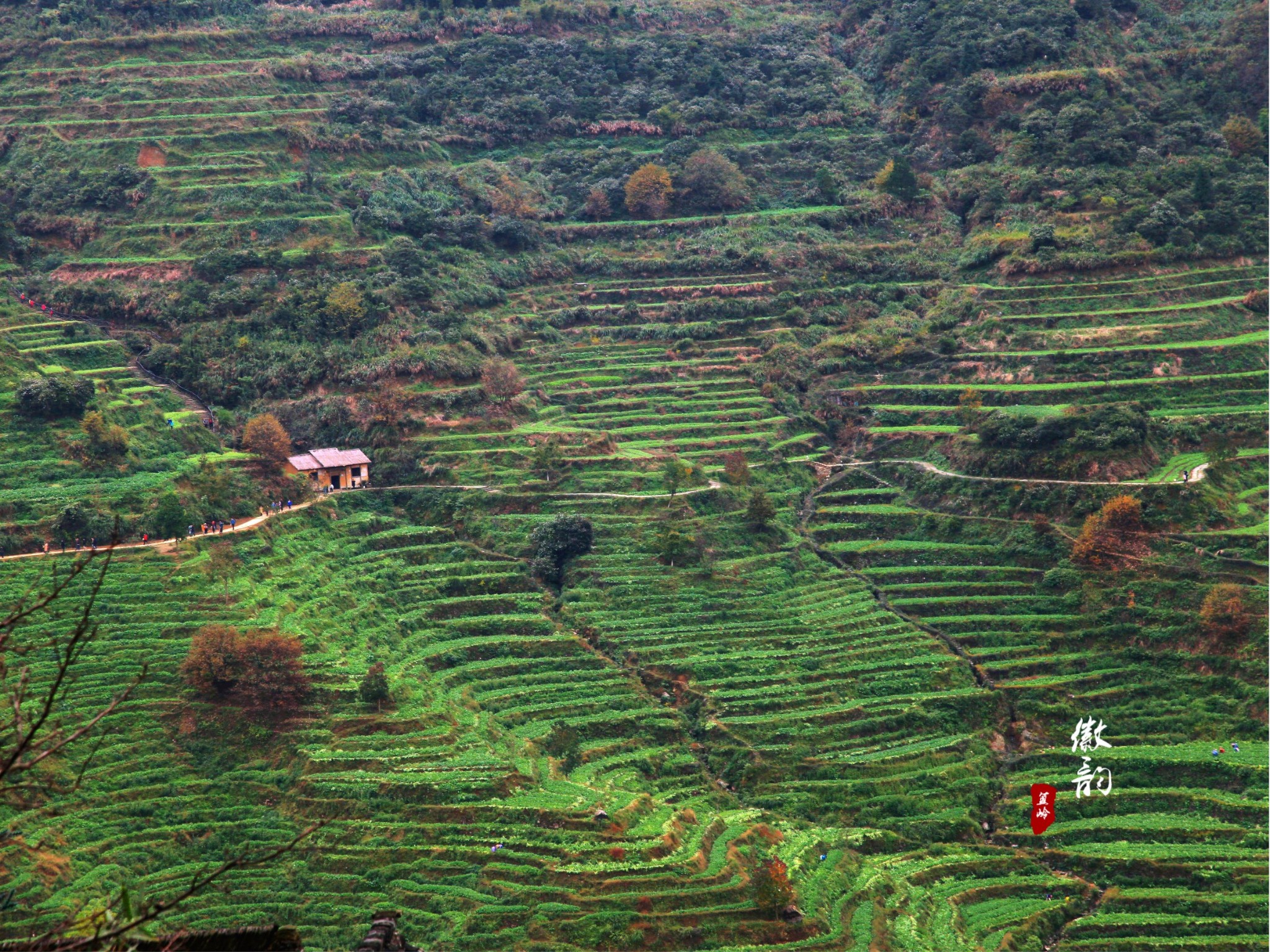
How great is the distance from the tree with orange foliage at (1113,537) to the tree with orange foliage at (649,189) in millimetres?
33310

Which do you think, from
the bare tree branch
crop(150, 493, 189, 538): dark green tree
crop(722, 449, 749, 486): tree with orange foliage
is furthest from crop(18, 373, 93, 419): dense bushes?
the bare tree branch

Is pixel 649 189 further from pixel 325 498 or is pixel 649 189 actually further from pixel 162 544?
pixel 162 544

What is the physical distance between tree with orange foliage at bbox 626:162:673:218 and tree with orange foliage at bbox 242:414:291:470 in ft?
86.8

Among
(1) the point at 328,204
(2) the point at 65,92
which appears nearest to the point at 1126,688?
(1) the point at 328,204

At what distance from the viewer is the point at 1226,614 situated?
4488 centimetres

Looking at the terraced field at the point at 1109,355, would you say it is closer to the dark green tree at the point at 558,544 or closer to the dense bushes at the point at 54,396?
the dark green tree at the point at 558,544

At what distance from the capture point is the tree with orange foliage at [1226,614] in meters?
44.9

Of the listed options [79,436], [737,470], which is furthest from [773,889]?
[79,436]

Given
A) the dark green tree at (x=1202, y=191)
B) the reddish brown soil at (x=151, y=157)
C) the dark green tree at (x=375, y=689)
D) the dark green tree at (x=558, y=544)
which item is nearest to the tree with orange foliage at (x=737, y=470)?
the dark green tree at (x=558, y=544)

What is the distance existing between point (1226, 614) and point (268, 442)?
112 feet

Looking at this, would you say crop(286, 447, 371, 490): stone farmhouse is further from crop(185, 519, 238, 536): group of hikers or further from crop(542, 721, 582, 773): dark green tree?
crop(542, 721, 582, 773): dark green tree

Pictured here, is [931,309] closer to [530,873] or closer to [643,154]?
[643,154]

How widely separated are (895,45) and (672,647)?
52.9 m

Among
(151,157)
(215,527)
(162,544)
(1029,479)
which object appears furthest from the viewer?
(151,157)
